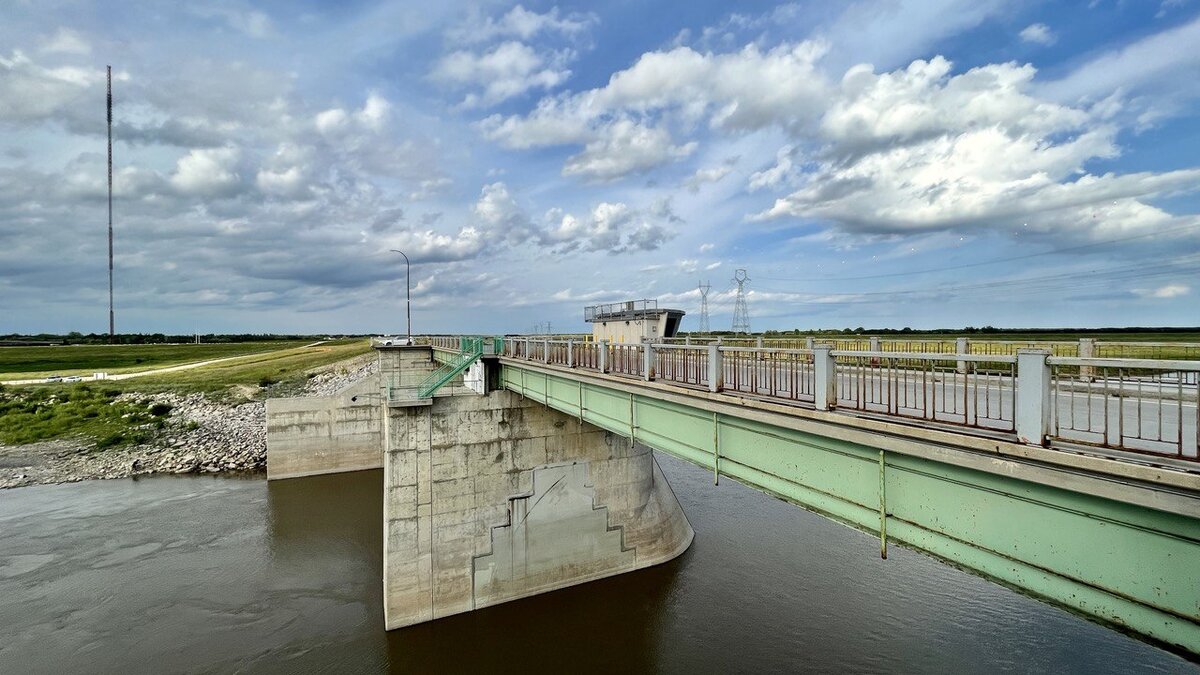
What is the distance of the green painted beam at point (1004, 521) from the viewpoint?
4.21 m

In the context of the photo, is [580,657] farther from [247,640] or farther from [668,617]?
[247,640]

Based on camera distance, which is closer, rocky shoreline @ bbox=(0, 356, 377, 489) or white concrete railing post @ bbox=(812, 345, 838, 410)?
white concrete railing post @ bbox=(812, 345, 838, 410)

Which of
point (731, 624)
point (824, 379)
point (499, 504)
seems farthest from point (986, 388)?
point (499, 504)

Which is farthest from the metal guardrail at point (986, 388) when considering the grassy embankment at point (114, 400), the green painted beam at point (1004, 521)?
the grassy embankment at point (114, 400)

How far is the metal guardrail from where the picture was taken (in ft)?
15.3

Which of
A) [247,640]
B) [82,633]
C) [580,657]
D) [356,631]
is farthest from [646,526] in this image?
[82,633]

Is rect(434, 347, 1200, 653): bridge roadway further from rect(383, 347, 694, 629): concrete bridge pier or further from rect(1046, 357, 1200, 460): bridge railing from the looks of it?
rect(383, 347, 694, 629): concrete bridge pier

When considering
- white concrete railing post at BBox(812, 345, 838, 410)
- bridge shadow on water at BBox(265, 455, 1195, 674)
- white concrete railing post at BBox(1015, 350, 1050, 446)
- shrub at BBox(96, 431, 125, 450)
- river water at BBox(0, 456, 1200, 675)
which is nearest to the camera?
white concrete railing post at BBox(1015, 350, 1050, 446)

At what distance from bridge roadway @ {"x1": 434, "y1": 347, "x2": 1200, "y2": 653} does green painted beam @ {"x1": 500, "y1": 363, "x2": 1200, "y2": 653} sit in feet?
0.04

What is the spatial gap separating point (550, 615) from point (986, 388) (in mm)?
14614

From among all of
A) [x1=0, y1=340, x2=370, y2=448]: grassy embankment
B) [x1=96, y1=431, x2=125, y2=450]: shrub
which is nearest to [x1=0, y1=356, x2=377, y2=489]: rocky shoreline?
[x1=96, y1=431, x2=125, y2=450]: shrub

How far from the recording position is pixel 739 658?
550 inches

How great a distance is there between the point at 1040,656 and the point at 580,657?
12.3 meters

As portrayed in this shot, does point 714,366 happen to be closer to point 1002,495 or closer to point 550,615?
point 1002,495
